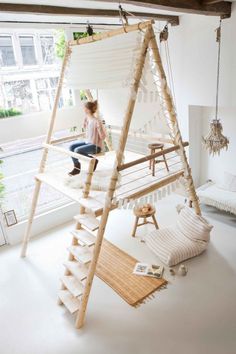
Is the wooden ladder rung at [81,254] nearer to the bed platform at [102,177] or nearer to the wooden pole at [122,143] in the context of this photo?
the wooden pole at [122,143]

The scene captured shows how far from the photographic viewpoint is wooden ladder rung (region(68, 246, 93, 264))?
302cm

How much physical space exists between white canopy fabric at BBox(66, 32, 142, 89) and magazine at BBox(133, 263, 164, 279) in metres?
2.34

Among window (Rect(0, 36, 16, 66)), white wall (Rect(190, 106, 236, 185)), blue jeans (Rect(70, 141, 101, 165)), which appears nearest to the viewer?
blue jeans (Rect(70, 141, 101, 165))

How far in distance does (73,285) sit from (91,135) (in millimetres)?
1832

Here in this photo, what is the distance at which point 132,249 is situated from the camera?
4305 millimetres

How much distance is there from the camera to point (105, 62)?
9.99 ft

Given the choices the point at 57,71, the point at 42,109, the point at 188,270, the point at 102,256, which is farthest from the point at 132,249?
the point at 57,71

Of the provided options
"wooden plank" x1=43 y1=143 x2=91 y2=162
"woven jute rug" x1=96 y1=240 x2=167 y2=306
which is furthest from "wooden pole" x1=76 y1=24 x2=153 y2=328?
"woven jute rug" x1=96 y1=240 x2=167 y2=306

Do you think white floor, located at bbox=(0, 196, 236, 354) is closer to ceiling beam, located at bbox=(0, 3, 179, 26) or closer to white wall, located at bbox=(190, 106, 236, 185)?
white wall, located at bbox=(190, 106, 236, 185)

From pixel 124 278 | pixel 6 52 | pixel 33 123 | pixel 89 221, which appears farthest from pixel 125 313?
pixel 6 52

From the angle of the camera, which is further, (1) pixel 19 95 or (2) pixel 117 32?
(1) pixel 19 95

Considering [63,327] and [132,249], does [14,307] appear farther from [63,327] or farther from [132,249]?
[132,249]

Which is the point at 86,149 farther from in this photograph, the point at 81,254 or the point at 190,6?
the point at 190,6

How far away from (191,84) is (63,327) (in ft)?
13.0
